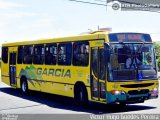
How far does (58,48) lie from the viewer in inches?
680

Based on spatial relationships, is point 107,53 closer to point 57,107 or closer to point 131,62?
point 131,62

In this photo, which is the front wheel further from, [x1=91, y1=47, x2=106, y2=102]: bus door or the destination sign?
the destination sign

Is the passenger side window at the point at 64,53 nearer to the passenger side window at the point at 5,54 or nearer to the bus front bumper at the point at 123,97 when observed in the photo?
the bus front bumper at the point at 123,97

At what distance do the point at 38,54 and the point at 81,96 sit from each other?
464 centimetres

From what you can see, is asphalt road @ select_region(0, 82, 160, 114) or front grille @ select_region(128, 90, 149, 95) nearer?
front grille @ select_region(128, 90, 149, 95)

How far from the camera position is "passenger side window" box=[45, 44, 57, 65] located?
692 inches

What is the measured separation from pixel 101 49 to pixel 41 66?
17.8 ft

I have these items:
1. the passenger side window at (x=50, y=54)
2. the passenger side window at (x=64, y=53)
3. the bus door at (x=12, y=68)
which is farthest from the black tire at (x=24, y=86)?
the passenger side window at (x=64, y=53)

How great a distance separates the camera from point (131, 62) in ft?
45.9

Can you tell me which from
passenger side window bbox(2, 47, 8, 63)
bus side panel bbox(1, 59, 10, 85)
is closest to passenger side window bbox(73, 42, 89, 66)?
bus side panel bbox(1, 59, 10, 85)

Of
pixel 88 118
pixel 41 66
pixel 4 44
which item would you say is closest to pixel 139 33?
pixel 88 118

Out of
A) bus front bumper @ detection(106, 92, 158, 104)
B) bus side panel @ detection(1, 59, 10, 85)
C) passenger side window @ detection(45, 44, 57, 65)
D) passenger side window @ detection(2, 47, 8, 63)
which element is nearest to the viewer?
bus front bumper @ detection(106, 92, 158, 104)

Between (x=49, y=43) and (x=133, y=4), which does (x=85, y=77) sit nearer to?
(x=49, y=43)

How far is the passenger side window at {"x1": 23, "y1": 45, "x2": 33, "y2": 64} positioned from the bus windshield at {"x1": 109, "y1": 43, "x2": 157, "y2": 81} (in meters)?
7.24
